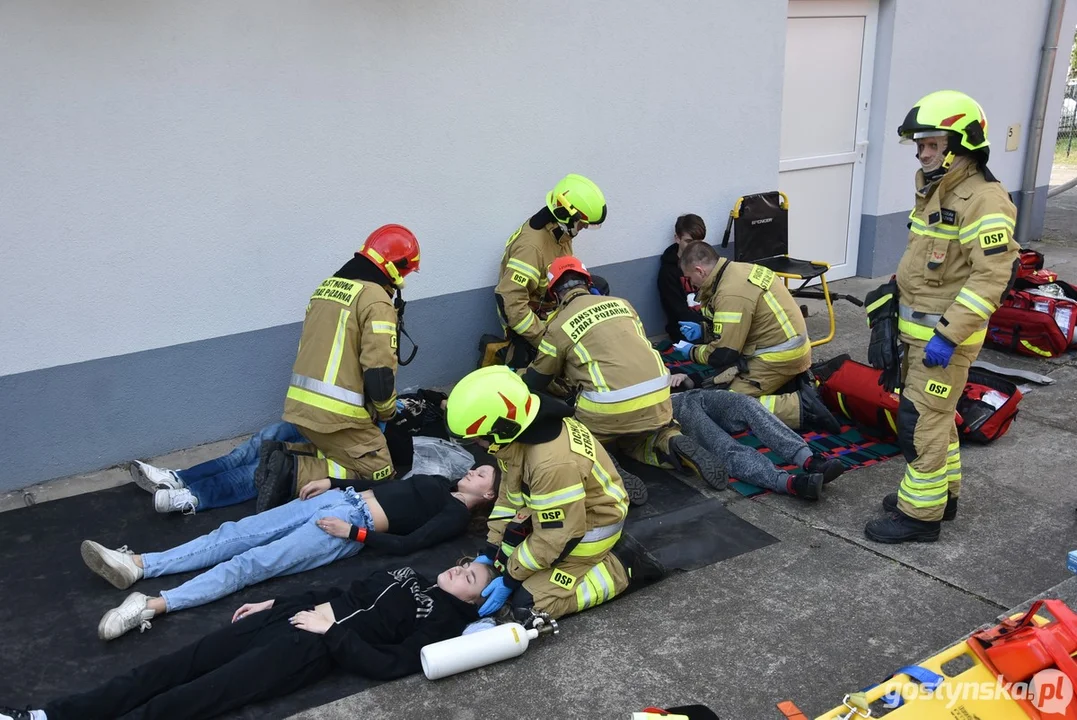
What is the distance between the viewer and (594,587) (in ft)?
12.7

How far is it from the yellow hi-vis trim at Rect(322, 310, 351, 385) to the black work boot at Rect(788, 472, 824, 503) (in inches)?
103

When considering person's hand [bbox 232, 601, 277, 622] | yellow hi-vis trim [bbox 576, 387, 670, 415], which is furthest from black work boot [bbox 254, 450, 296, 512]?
yellow hi-vis trim [bbox 576, 387, 670, 415]

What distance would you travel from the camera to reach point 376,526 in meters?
4.45

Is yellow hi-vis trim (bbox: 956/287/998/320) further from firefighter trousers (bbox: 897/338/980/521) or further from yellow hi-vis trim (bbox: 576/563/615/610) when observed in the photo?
yellow hi-vis trim (bbox: 576/563/615/610)

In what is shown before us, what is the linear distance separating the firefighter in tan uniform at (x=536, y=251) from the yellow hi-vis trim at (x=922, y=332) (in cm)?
230

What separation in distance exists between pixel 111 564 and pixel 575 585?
2182mm

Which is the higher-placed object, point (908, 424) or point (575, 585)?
point (908, 424)

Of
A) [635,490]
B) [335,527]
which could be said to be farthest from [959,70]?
[335,527]

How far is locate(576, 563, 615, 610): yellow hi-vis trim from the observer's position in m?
3.84

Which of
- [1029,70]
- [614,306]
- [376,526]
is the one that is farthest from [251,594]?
[1029,70]

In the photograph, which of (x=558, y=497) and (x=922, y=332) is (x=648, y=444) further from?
(x=558, y=497)

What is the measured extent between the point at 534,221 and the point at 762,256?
2679 millimetres

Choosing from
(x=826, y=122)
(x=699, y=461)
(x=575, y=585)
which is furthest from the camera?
(x=826, y=122)

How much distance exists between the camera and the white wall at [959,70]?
866 centimetres
